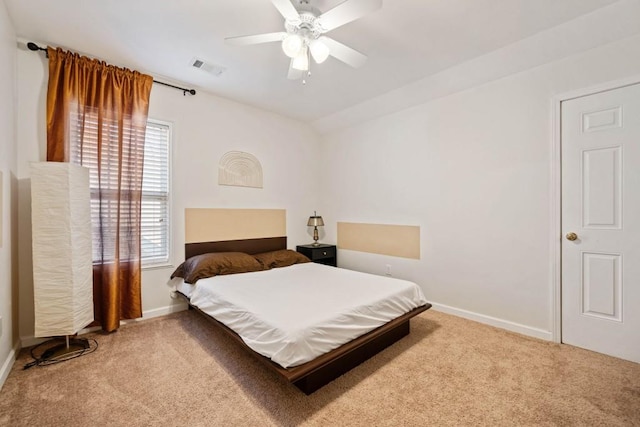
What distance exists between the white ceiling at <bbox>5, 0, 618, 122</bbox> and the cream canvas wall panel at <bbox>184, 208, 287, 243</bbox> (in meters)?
1.61

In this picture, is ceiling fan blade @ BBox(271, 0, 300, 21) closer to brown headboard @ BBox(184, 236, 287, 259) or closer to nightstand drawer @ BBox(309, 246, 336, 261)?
brown headboard @ BBox(184, 236, 287, 259)

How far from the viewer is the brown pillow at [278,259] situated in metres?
3.58

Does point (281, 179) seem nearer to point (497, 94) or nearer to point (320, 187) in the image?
point (320, 187)

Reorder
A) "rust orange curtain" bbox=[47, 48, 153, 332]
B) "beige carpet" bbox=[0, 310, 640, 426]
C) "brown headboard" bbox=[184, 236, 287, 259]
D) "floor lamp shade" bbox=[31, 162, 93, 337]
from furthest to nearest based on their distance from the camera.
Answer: "brown headboard" bbox=[184, 236, 287, 259]
"rust orange curtain" bbox=[47, 48, 153, 332]
"floor lamp shade" bbox=[31, 162, 93, 337]
"beige carpet" bbox=[0, 310, 640, 426]

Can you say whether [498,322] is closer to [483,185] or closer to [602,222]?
[602,222]

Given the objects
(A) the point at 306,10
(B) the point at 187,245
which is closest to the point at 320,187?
(B) the point at 187,245

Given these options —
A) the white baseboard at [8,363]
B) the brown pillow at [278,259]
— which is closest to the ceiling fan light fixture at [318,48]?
the brown pillow at [278,259]

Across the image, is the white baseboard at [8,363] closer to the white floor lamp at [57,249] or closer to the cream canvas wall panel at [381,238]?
the white floor lamp at [57,249]

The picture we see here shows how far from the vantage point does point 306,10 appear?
1.96 m

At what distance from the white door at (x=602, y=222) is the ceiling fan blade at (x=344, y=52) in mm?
1918

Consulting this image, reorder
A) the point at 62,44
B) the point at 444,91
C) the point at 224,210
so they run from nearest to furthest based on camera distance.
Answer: the point at 62,44, the point at 444,91, the point at 224,210

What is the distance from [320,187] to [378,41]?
2.71m

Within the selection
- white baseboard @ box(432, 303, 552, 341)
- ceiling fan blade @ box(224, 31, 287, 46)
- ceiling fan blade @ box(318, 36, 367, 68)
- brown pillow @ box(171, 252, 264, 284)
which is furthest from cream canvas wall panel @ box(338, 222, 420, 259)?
ceiling fan blade @ box(224, 31, 287, 46)

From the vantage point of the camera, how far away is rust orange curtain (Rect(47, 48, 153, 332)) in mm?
2555
